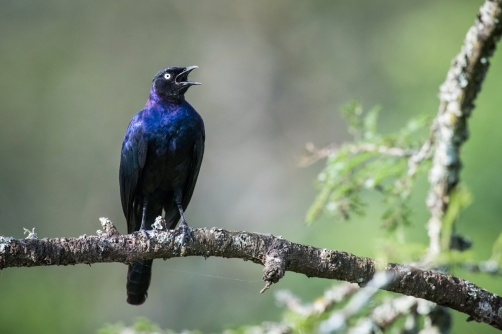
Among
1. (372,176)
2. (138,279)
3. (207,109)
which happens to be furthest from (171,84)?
(207,109)

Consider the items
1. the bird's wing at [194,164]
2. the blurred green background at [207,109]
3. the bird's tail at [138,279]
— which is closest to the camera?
the bird's tail at [138,279]

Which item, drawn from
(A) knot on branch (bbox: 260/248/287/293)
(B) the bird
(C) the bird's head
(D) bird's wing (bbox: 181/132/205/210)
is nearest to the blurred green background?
(D) bird's wing (bbox: 181/132/205/210)

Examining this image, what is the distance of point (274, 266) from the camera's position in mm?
2719

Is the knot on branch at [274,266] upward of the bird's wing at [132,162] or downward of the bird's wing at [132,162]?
downward

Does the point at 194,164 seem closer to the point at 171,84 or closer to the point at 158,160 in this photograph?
the point at 158,160

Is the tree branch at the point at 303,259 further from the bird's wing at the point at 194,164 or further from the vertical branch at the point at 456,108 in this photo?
the bird's wing at the point at 194,164

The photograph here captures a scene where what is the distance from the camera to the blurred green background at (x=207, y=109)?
9.46m

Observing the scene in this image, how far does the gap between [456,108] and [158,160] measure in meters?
2.12

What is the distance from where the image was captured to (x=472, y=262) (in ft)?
9.02

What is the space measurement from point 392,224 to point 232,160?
7220mm

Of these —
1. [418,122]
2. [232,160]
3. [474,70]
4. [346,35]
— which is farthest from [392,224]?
[346,35]

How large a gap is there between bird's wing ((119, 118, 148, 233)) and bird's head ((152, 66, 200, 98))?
42 cm

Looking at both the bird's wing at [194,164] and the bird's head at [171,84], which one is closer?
the bird's wing at [194,164]

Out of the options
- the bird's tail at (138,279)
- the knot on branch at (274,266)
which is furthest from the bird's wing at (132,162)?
the knot on branch at (274,266)
